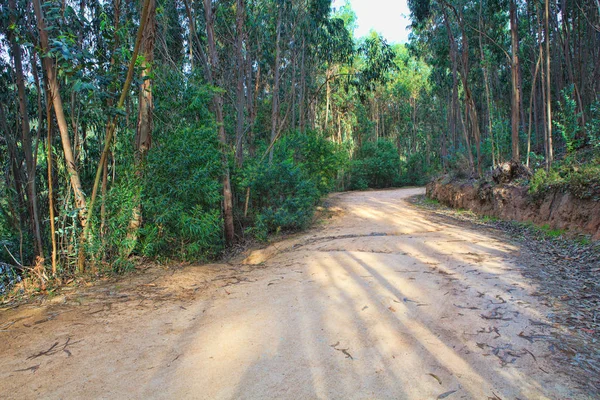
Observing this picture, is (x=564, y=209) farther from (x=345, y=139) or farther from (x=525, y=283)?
(x=345, y=139)

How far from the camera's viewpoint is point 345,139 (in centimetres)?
2705

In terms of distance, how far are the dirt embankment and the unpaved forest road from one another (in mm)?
2598

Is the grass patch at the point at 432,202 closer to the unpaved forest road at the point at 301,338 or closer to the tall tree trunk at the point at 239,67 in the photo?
the tall tree trunk at the point at 239,67

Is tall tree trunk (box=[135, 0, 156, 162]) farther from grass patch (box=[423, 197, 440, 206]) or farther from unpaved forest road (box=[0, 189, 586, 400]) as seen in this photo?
grass patch (box=[423, 197, 440, 206])

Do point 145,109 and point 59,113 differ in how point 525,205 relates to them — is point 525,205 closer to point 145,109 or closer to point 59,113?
point 145,109

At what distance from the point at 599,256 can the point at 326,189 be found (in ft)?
29.8

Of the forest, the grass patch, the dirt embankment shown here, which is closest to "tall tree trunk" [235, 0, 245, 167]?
the forest

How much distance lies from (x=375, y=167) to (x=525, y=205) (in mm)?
17758

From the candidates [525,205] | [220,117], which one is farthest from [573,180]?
[220,117]

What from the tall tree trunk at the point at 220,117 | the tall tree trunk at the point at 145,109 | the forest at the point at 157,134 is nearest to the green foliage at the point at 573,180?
the forest at the point at 157,134

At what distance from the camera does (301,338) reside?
2906mm

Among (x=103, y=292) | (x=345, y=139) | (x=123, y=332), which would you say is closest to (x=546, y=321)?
(x=123, y=332)

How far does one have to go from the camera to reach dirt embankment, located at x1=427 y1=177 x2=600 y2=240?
20.4ft

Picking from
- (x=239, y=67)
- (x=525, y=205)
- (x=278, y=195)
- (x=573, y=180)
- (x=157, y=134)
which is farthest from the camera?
(x=278, y=195)
